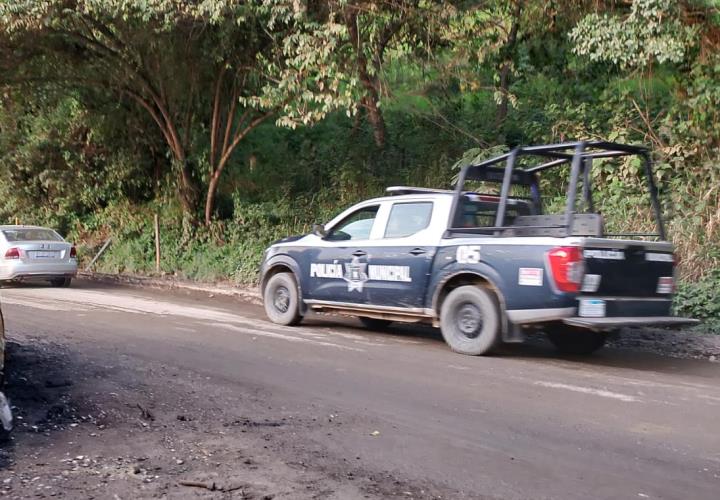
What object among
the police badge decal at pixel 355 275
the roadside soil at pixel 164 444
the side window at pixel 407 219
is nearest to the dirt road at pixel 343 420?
the roadside soil at pixel 164 444

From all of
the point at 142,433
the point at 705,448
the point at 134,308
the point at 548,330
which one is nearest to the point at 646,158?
the point at 548,330

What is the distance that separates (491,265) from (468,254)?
0.37 meters

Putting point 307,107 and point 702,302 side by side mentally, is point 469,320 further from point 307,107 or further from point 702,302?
point 307,107

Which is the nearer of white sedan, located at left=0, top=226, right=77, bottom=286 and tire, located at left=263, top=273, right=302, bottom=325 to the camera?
tire, located at left=263, top=273, right=302, bottom=325

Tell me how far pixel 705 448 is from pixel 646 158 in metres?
5.09

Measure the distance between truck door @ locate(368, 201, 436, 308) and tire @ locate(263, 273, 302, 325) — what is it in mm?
1569

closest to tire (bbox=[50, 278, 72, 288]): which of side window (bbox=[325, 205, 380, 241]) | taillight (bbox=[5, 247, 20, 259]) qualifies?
taillight (bbox=[5, 247, 20, 259])

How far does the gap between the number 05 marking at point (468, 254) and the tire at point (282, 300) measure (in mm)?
3003

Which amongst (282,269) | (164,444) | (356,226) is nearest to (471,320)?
(356,226)

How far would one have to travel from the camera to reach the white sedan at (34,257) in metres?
17.7

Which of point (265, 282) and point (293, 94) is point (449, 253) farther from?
point (293, 94)

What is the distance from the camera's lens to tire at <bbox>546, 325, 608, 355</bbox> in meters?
10.0

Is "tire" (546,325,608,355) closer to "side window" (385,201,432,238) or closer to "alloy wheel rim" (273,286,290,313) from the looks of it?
"side window" (385,201,432,238)

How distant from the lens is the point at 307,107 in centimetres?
1574
